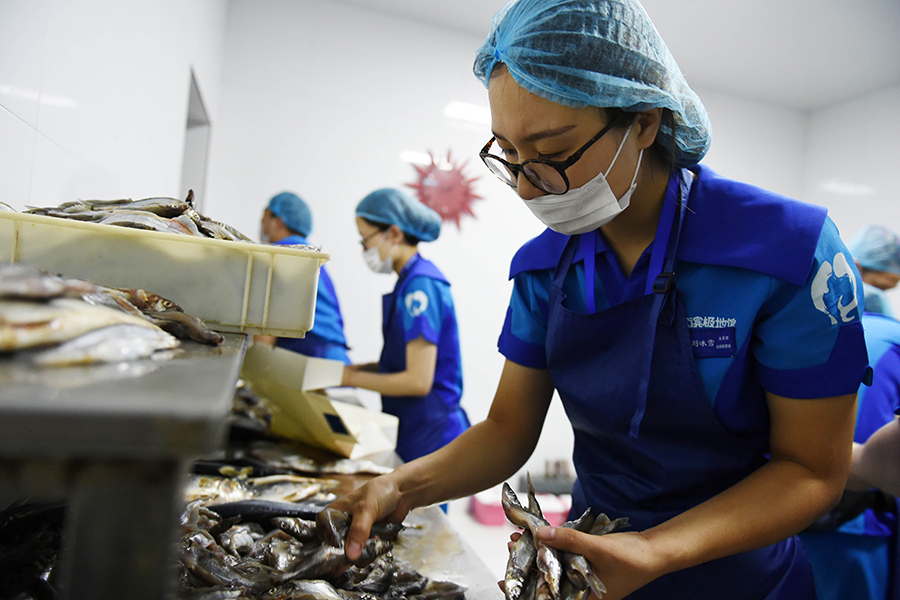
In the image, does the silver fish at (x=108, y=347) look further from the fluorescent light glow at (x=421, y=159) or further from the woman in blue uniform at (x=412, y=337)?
the fluorescent light glow at (x=421, y=159)

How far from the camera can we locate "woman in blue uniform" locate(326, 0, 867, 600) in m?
1.10

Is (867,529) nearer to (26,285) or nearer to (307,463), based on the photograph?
(307,463)

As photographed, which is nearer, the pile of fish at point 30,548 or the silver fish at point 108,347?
the silver fish at point 108,347

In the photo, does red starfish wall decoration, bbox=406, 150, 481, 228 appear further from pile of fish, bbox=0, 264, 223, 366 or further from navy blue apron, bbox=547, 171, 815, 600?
pile of fish, bbox=0, 264, 223, 366

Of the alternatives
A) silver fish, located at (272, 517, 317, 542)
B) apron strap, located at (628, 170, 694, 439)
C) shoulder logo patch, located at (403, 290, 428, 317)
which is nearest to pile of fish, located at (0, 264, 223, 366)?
silver fish, located at (272, 517, 317, 542)

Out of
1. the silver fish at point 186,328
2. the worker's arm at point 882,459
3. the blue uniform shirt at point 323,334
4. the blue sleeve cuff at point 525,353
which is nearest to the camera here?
the silver fish at point 186,328

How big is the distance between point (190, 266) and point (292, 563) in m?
0.61

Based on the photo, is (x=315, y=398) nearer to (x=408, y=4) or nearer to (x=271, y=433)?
(x=271, y=433)

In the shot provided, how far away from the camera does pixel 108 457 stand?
1.13ft

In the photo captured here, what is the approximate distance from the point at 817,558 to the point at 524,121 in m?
2.15

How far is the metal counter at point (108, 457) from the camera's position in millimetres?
320

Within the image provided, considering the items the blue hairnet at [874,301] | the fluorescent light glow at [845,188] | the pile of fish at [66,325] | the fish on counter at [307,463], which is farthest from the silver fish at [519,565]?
the fluorescent light glow at [845,188]

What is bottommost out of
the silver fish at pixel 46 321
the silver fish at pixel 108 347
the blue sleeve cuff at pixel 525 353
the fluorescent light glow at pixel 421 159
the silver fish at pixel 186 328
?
the blue sleeve cuff at pixel 525 353

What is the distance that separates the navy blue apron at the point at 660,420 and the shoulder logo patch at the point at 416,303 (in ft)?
5.25
